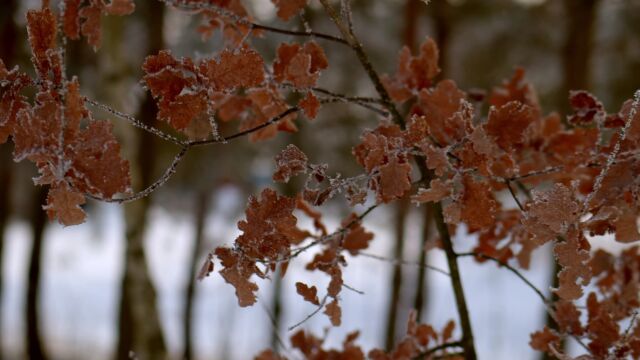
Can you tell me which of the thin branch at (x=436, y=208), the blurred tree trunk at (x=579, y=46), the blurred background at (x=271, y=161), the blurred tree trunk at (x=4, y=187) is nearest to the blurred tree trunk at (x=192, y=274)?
the blurred background at (x=271, y=161)

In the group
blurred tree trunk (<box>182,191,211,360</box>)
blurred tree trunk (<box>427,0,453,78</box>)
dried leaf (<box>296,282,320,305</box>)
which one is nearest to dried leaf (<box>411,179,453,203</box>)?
dried leaf (<box>296,282,320,305</box>)

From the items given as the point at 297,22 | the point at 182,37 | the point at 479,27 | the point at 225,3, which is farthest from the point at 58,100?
the point at 479,27

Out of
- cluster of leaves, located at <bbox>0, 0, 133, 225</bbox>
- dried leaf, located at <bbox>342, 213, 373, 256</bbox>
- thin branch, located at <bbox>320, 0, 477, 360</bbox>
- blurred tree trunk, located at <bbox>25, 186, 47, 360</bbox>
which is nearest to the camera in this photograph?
cluster of leaves, located at <bbox>0, 0, 133, 225</bbox>

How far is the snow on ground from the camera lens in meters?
12.9

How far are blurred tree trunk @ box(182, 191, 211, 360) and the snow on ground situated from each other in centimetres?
168

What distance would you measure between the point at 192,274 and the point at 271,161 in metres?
2.75

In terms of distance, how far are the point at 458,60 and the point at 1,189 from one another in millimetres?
7130

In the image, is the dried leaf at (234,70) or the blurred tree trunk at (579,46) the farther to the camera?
the blurred tree trunk at (579,46)

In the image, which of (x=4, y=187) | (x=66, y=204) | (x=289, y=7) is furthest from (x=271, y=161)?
(x=66, y=204)

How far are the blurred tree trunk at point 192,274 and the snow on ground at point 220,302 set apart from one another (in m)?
1.68

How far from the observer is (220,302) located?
17375 millimetres

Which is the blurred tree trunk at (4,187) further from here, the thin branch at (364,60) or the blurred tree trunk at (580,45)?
the thin branch at (364,60)

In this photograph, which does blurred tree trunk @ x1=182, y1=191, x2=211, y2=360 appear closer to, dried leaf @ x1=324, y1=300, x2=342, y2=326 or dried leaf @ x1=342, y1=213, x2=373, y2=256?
dried leaf @ x1=342, y1=213, x2=373, y2=256

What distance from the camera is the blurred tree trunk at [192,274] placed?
8883 mm
